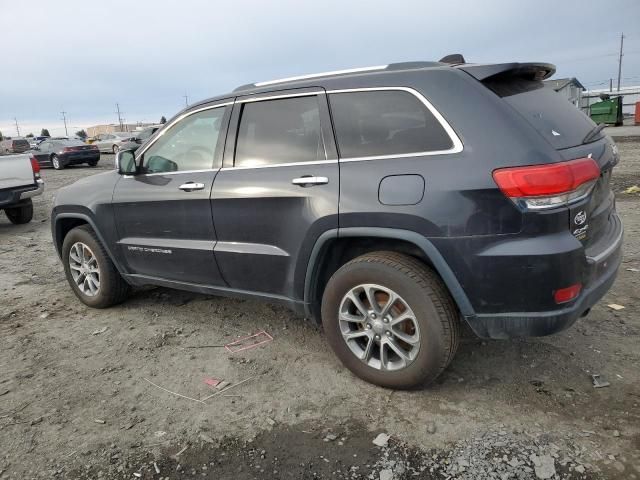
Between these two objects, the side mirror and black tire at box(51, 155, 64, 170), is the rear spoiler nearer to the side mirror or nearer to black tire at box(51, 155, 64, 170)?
the side mirror

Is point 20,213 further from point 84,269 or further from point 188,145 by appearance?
point 188,145

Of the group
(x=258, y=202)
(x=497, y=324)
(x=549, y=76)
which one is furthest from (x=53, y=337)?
(x=549, y=76)

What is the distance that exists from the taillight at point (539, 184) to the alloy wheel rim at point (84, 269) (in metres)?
3.58

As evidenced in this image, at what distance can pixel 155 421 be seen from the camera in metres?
2.90

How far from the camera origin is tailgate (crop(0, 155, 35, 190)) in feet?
28.5

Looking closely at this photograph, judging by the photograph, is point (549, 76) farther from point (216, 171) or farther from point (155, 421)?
point (155, 421)

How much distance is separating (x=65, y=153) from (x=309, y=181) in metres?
22.7

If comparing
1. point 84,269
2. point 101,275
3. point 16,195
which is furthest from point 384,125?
point 16,195

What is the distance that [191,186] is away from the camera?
367 centimetres

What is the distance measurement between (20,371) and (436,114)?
3.24m

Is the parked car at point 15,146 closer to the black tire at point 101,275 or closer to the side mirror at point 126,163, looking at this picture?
the black tire at point 101,275

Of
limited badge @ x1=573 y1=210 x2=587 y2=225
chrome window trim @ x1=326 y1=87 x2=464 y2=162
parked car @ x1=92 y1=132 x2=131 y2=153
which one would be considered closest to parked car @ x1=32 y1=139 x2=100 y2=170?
parked car @ x1=92 y1=132 x2=131 y2=153

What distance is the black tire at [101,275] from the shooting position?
4.49 m

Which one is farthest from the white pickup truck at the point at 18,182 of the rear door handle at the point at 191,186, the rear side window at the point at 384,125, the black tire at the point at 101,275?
the rear side window at the point at 384,125
